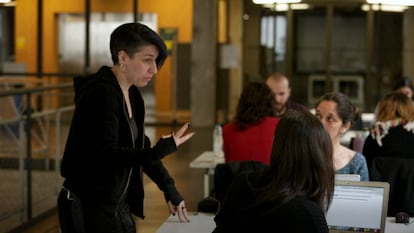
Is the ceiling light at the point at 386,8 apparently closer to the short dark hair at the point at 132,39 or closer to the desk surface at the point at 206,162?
the desk surface at the point at 206,162

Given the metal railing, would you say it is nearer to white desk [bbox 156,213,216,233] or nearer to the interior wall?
white desk [bbox 156,213,216,233]

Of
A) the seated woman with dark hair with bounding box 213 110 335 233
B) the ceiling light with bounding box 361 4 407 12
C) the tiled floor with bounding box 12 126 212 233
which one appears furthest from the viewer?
the ceiling light with bounding box 361 4 407 12

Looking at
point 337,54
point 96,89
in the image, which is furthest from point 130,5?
point 96,89

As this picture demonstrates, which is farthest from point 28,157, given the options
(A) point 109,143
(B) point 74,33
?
(B) point 74,33

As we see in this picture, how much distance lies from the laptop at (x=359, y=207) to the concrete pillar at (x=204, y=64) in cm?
1207

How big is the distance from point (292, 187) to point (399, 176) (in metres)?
2.72

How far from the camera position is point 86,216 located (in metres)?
3.23

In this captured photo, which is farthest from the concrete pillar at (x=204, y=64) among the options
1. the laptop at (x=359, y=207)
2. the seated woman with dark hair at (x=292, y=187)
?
the seated woman with dark hair at (x=292, y=187)

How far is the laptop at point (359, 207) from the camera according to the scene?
357 centimetres

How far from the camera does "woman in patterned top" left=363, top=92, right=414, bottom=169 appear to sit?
5988 mm

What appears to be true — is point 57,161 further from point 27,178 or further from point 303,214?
point 303,214

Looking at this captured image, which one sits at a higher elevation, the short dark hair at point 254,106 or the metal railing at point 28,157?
the short dark hair at point 254,106

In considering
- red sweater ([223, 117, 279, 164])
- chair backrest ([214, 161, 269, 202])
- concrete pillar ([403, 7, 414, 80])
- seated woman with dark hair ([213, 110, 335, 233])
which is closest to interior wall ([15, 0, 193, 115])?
concrete pillar ([403, 7, 414, 80])

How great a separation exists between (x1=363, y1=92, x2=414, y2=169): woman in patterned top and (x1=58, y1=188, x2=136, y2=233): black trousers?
309cm
